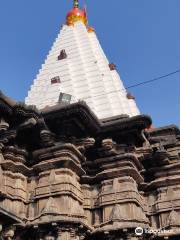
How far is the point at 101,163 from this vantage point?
12.9 meters

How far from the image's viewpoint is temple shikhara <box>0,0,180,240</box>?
36.6ft

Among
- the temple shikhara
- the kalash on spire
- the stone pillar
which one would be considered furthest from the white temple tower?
the stone pillar

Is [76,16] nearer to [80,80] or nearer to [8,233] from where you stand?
[80,80]

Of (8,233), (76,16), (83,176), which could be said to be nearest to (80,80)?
(83,176)

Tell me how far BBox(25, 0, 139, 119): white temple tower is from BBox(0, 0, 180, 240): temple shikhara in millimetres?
3198

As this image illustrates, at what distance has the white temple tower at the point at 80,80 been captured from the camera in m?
17.3

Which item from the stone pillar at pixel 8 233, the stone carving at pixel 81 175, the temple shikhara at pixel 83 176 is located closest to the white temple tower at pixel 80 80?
the temple shikhara at pixel 83 176

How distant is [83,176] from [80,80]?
21.8 ft

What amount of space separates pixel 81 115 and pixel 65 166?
1.61 m

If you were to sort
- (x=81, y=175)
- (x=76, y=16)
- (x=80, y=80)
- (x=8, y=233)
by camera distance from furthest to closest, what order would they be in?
1. (x=76, y=16)
2. (x=80, y=80)
3. (x=81, y=175)
4. (x=8, y=233)

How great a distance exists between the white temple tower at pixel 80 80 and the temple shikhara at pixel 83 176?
3198 mm

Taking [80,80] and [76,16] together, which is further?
[76,16]

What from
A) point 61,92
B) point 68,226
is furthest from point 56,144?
point 61,92

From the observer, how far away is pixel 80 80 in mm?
18469
